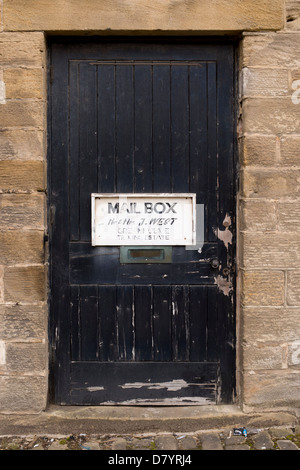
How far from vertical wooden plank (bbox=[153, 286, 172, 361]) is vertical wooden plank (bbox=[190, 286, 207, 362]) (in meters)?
0.16

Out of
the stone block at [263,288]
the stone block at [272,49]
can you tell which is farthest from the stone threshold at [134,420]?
the stone block at [272,49]

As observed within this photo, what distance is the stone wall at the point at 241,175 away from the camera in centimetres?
297

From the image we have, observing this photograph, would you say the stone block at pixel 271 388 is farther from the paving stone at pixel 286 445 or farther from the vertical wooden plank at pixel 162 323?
the vertical wooden plank at pixel 162 323

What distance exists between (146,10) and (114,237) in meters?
1.55

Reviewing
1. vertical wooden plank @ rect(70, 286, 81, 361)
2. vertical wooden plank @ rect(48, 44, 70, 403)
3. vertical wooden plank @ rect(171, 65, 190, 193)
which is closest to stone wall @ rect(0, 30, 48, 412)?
Result: vertical wooden plank @ rect(48, 44, 70, 403)

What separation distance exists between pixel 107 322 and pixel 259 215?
51.6 inches

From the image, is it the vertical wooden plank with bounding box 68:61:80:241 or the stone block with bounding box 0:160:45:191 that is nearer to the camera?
the stone block with bounding box 0:160:45:191

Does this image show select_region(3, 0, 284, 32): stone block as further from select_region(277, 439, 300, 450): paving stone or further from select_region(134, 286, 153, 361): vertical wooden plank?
select_region(277, 439, 300, 450): paving stone

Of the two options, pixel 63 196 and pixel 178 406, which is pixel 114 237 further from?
pixel 178 406

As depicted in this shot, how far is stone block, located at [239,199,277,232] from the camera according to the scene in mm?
3035

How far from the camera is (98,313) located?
3.19 meters

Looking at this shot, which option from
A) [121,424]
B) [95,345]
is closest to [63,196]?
[95,345]

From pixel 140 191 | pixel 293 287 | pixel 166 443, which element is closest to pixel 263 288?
pixel 293 287

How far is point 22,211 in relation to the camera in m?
3.03
